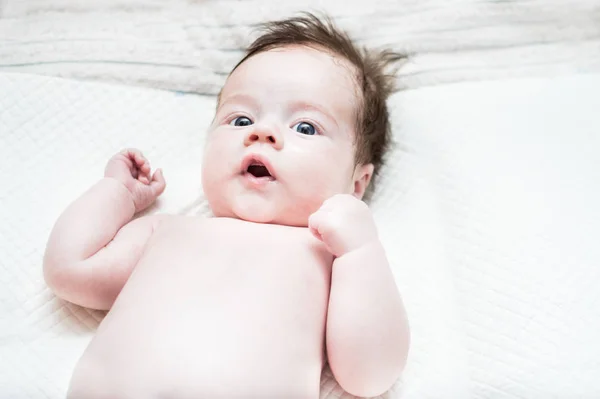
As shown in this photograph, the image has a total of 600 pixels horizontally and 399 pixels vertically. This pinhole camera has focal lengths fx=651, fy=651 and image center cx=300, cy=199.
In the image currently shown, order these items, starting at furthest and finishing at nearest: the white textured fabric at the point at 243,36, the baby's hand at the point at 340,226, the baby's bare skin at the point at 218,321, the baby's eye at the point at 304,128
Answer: the white textured fabric at the point at 243,36 → the baby's eye at the point at 304,128 → the baby's hand at the point at 340,226 → the baby's bare skin at the point at 218,321

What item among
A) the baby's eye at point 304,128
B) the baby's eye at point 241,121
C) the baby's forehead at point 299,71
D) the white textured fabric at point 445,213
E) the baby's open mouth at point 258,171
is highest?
the baby's forehead at point 299,71

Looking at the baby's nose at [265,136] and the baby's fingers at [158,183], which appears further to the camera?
the baby's fingers at [158,183]

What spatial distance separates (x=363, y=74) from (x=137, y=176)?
50 centimetres

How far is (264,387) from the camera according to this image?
3.07ft

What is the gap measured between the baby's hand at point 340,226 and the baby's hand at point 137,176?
390mm

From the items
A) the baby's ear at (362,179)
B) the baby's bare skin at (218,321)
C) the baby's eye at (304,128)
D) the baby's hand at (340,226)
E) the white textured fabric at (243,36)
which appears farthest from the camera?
the white textured fabric at (243,36)

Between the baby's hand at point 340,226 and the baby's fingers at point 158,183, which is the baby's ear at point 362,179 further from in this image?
the baby's fingers at point 158,183

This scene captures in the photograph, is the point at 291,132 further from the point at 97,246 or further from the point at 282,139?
the point at 97,246

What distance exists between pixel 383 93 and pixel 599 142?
47cm

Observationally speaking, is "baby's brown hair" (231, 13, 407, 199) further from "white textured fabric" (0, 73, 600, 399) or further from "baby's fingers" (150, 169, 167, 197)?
"baby's fingers" (150, 169, 167, 197)

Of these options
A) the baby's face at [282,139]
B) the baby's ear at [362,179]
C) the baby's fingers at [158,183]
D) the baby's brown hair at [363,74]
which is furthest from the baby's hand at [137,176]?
the baby's ear at [362,179]

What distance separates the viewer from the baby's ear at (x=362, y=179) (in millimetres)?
1271

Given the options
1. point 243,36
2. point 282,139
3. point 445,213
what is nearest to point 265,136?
point 282,139

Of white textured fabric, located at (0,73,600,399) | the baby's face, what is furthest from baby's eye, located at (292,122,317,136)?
white textured fabric, located at (0,73,600,399)
